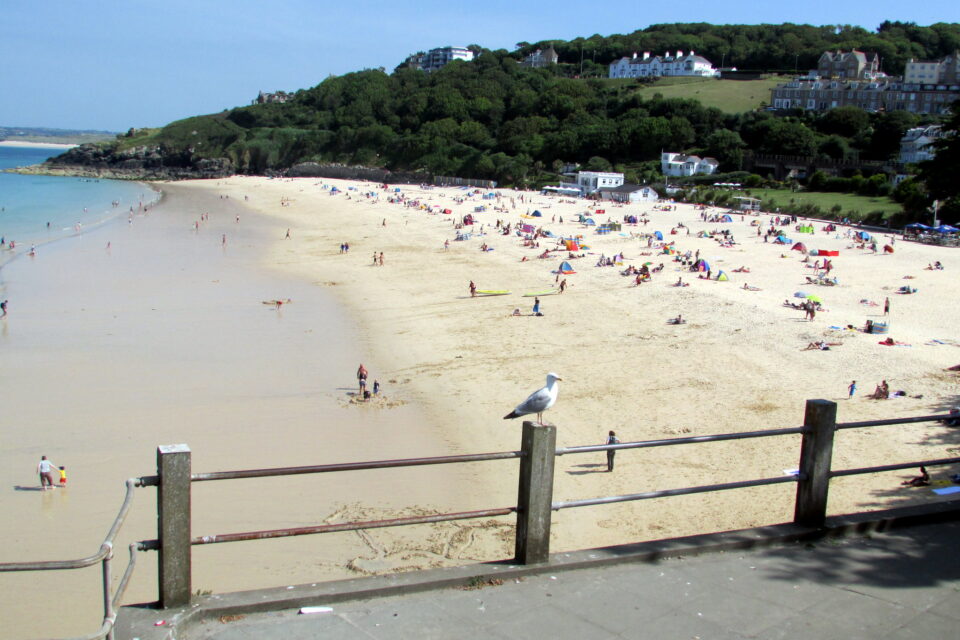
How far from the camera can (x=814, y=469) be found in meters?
4.75

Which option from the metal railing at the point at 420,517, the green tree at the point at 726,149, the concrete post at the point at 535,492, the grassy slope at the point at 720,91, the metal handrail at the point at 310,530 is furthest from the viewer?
the grassy slope at the point at 720,91

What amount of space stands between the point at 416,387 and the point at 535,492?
12.7 m

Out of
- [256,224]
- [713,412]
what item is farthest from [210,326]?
[256,224]

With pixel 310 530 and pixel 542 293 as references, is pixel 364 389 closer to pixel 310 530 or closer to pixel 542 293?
pixel 542 293

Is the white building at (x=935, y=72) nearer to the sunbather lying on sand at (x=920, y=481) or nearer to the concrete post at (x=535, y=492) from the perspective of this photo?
the sunbather lying on sand at (x=920, y=481)

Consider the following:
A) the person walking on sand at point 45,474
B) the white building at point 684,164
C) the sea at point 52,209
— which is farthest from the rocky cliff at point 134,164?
the person walking on sand at point 45,474

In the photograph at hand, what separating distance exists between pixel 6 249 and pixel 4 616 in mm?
33283

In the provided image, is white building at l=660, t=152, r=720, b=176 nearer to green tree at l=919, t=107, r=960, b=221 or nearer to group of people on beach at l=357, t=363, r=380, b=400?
green tree at l=919, t=107, r=960, b=221

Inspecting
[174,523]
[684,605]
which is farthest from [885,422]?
[174,523]

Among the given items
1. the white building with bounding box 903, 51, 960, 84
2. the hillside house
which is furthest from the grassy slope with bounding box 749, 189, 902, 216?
the hillside house

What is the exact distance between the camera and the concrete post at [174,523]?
341 centimetres

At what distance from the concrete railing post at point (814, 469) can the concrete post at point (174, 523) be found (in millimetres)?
3303

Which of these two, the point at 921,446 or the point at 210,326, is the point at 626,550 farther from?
the point at 210,326

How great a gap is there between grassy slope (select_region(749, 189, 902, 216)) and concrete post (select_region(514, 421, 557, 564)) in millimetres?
52519
